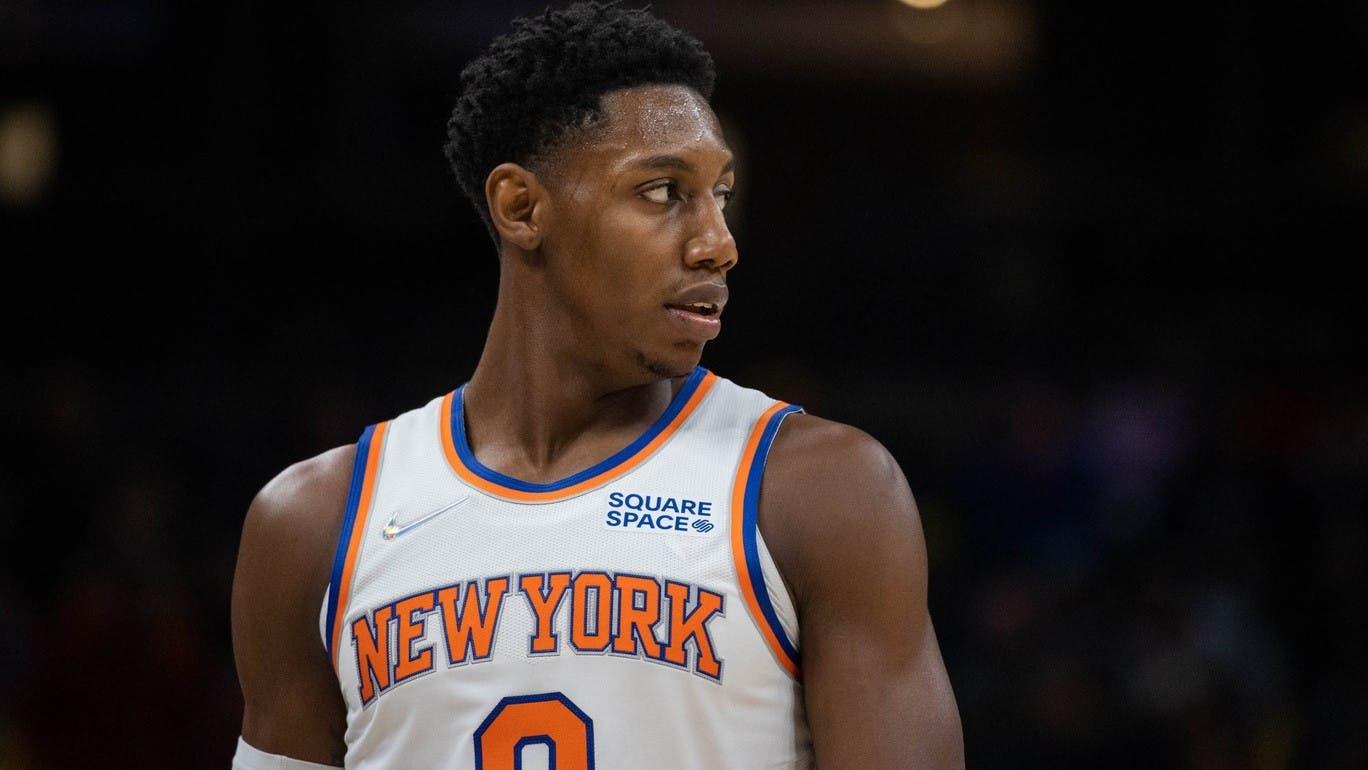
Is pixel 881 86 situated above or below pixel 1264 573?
above

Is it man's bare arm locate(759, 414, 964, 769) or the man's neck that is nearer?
man's bare arm locate(759, 414, 964, 769)

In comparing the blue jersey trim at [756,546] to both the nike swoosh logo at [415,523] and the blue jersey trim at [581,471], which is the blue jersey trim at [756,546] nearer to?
the blue jersey trim at [581,471]

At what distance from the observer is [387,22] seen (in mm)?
9516

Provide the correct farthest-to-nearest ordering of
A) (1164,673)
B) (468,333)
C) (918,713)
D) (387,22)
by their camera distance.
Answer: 1. (387,22)
2. (468,333)
3. (1164,673)
4. (918,713)

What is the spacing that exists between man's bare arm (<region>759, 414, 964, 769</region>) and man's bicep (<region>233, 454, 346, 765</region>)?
768mm

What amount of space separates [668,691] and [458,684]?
324 mm

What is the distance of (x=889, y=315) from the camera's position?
28.0 ft

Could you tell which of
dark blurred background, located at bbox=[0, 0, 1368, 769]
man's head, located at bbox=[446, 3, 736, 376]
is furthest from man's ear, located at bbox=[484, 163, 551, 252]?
dark blurred background, located at bbox=[0, 0, 1368, 769]

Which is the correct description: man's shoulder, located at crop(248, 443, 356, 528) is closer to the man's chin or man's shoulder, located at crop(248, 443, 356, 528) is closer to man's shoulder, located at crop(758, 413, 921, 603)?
the man's chin

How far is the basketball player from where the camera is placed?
7.93ft

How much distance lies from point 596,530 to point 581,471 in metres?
0.14

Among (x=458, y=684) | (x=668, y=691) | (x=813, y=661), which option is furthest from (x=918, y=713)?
(x=458, y=684)

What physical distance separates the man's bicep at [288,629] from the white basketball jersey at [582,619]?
63 millimetres

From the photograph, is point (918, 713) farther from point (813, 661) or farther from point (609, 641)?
point (609, 641)
